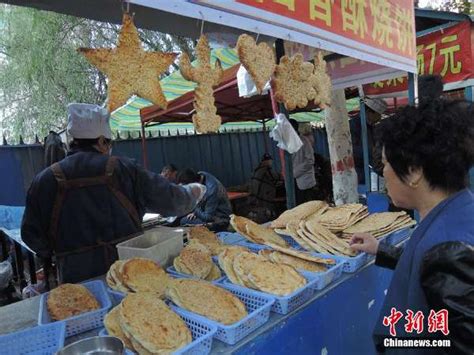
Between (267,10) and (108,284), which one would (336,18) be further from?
(108,284)

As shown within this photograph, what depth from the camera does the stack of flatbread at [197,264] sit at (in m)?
1.71

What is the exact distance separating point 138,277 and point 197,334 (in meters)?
0.42

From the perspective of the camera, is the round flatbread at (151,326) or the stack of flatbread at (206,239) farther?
the stack of flatbread at (206,239)

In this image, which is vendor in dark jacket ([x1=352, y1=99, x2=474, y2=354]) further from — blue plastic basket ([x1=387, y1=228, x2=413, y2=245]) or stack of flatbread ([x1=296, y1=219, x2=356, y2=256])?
blue plastic basket ([x1=387, y1=228, x2=413, y2=245])

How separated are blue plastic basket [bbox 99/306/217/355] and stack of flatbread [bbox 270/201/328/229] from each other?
116 cm

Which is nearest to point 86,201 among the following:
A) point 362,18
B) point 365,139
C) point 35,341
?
point 35,341

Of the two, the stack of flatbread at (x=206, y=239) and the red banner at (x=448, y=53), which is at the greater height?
the red banner at (x=448, y=53)

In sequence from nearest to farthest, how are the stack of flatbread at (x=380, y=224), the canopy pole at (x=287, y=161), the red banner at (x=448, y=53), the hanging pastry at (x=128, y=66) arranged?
the hanging pastry at (x=128, y=66) → the stack of flatbread at (x=380, y=224) → the canopy pole at (x=287, y=161) → the red banner at (x=448, y=53)

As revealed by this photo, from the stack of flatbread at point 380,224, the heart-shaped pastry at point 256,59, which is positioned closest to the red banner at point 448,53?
the stack of flatbread at point 380,224

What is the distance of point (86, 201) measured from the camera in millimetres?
2135

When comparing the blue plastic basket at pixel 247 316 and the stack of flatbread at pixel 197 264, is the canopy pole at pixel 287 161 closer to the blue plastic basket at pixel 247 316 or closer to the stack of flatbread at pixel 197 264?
the stack of flatbread at pixel 197 264

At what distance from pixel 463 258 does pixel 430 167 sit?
1.07ft

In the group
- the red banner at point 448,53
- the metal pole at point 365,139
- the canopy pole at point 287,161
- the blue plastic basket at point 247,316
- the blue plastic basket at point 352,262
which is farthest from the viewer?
the metal pole at point 365,139

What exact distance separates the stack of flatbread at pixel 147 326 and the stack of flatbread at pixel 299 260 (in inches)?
25.6
